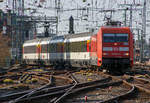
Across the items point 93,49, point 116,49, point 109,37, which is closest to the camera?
point 116,49

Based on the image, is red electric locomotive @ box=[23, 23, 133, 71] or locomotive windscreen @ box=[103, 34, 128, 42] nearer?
red electric locomotive @ box=[23, 23, 133, 71]

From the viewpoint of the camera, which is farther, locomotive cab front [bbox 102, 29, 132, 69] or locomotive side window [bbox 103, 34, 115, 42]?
locomotive side window [bbox 103, 34, 115, 42]

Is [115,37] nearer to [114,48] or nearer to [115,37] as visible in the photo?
[115,37]

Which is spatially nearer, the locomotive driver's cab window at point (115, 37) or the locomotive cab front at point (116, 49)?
the locomotive cab front at point (116, 49)

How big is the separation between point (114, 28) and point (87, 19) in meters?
16.5

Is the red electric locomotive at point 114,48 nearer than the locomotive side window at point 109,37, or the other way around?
the red electric locomotive at point 114,48

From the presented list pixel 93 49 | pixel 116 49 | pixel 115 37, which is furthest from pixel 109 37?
pixel 93 49

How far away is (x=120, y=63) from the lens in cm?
1752

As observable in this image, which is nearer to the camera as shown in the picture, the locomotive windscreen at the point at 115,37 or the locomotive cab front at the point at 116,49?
the locomotive cab front at the point at 116,49

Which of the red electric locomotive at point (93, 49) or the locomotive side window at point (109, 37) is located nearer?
the red electric locomotive at point (93, 49)

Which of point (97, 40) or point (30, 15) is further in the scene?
point (30, 15)

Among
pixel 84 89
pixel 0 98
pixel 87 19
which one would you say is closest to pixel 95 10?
pixel 87 19

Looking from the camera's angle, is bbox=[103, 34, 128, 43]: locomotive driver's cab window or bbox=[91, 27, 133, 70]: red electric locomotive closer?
bbox=[91, 27, 133, 70]: red electric locomotive

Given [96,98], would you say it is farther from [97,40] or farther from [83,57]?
[83,57]
